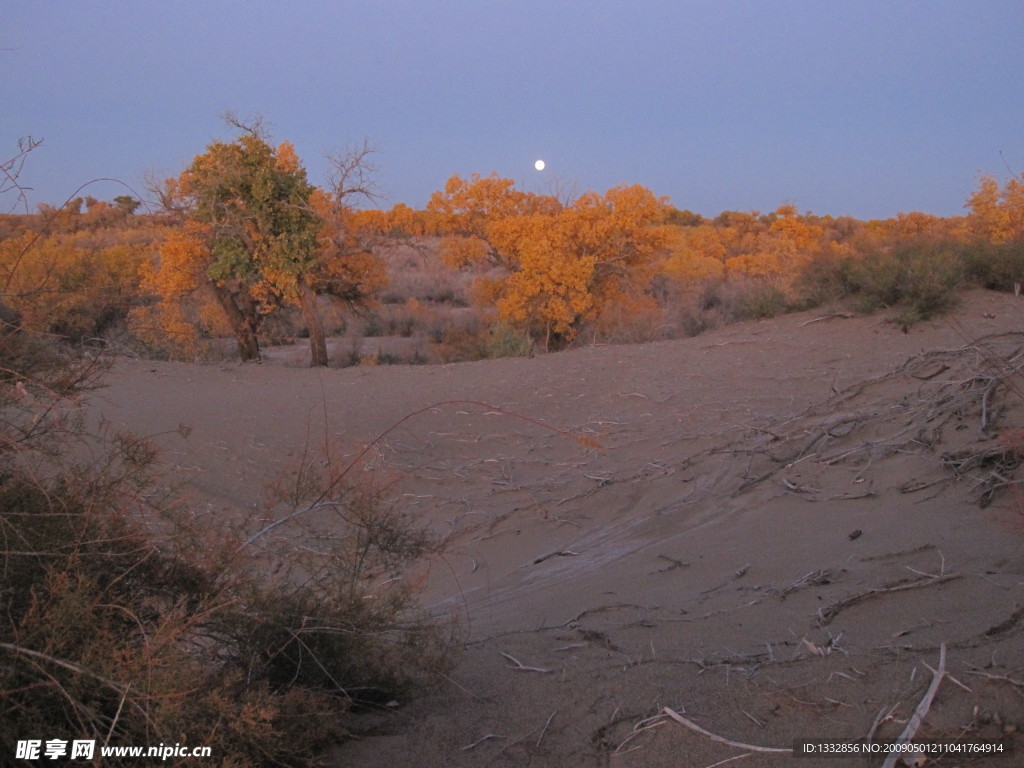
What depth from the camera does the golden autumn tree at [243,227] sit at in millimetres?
18188

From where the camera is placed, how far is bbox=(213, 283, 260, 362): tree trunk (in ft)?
63.7

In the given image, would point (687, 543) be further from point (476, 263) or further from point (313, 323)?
point (476, 263)

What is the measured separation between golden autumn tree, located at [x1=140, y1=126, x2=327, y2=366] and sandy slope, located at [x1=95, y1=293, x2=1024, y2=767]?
195 inches

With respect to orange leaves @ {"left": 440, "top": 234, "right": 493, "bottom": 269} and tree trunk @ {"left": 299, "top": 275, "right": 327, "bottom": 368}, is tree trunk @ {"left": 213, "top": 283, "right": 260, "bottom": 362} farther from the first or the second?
orange leaves @ {"left": 440, "top": 234, "right": 493, "bottom": 269}

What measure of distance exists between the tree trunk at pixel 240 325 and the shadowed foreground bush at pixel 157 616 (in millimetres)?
16313

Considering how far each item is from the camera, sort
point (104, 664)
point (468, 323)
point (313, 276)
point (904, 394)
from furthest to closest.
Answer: point (468, 323) → point (313, 276) → point (904, 394) → point (104, 664)

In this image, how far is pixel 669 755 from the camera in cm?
292

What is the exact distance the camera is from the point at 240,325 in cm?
1980

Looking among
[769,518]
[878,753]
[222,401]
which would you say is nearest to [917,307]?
[769,518]

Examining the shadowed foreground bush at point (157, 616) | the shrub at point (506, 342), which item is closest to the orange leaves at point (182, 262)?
the shrub at point (506, 342)

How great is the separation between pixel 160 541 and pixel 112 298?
1.08m

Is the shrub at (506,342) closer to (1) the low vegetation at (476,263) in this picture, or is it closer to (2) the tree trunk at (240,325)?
(1) the low vegetation at (476,263)

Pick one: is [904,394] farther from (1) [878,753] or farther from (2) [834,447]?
(1) [878,753]

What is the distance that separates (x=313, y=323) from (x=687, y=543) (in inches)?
588
